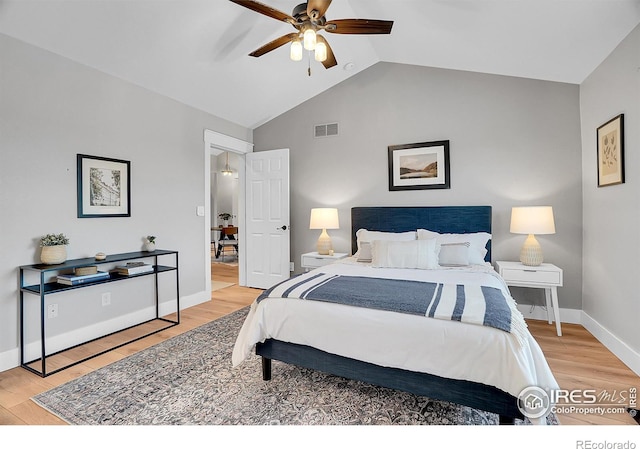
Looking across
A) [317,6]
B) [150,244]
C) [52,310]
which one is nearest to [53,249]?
[52,310]

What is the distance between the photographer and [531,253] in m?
3.25

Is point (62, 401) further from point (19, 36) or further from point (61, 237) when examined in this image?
point (19, 36)

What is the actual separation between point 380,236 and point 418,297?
72.5 inches

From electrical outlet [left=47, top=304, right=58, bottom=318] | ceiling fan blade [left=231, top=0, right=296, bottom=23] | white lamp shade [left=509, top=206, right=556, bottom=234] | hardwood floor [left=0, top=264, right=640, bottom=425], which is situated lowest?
hardwood floor [left=0, top=264, right=640, bottom=425]

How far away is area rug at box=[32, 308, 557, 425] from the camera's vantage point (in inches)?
73.1

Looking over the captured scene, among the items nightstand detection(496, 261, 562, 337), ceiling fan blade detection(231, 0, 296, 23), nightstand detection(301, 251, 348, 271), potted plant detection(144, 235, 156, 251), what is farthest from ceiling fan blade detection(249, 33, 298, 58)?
nightstand detection(496, 261, 562, 337)

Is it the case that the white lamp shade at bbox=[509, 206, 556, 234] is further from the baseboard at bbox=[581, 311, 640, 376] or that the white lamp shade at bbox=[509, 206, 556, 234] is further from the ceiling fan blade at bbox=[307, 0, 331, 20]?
the ceiling fan blade at bbox=[307, 0, 331, 20]

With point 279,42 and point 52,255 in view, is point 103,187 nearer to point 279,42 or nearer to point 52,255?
point 52,255

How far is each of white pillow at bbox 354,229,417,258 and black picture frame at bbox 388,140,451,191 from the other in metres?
0.68

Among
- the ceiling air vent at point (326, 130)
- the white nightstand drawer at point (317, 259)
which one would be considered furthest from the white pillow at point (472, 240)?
the ceiling air vent at point (326, 130)

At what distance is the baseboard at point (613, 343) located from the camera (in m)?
2.40

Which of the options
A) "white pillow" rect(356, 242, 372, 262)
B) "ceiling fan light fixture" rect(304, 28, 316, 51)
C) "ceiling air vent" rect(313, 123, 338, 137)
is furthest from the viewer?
"ceiling air vent" rect(313, 123, 338, 137)

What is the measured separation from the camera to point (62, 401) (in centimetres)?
206
